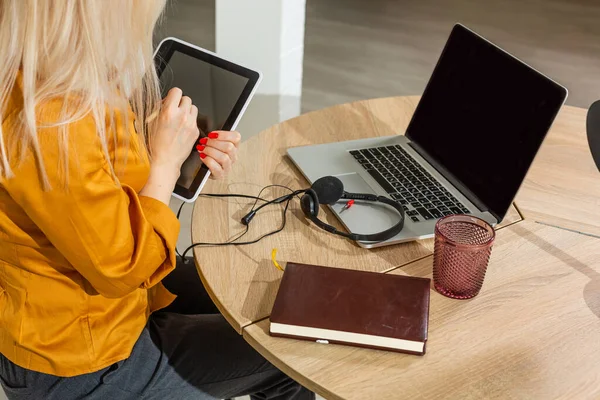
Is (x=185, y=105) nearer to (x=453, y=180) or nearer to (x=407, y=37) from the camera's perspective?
(x=453, y=180)

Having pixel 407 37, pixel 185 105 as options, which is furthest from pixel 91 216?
pixel 407 37

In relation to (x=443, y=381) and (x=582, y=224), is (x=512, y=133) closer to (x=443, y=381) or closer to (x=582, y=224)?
(x=582, y=224)

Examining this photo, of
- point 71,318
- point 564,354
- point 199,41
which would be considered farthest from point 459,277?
point 199,41

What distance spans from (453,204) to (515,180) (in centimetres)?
12

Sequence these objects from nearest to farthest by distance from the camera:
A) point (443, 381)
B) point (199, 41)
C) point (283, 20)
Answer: point (443, 381) → point (283, 20) → point (199, 41)

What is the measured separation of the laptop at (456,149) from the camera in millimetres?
1111

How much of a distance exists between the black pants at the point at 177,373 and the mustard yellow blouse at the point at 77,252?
3cm

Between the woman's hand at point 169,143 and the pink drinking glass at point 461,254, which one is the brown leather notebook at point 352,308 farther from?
the woman's hand at point 169,143

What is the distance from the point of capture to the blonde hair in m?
0.82

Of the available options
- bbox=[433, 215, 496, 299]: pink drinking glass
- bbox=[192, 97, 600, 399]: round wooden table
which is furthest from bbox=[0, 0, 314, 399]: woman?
bbox=[433, 215, 496, 299]: pink drinking glass

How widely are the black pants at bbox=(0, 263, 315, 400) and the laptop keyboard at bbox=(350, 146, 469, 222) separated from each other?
363mm

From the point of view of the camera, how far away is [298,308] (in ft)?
3.05

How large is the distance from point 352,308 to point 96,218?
0.35 m

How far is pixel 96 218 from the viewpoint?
874 millimetres
